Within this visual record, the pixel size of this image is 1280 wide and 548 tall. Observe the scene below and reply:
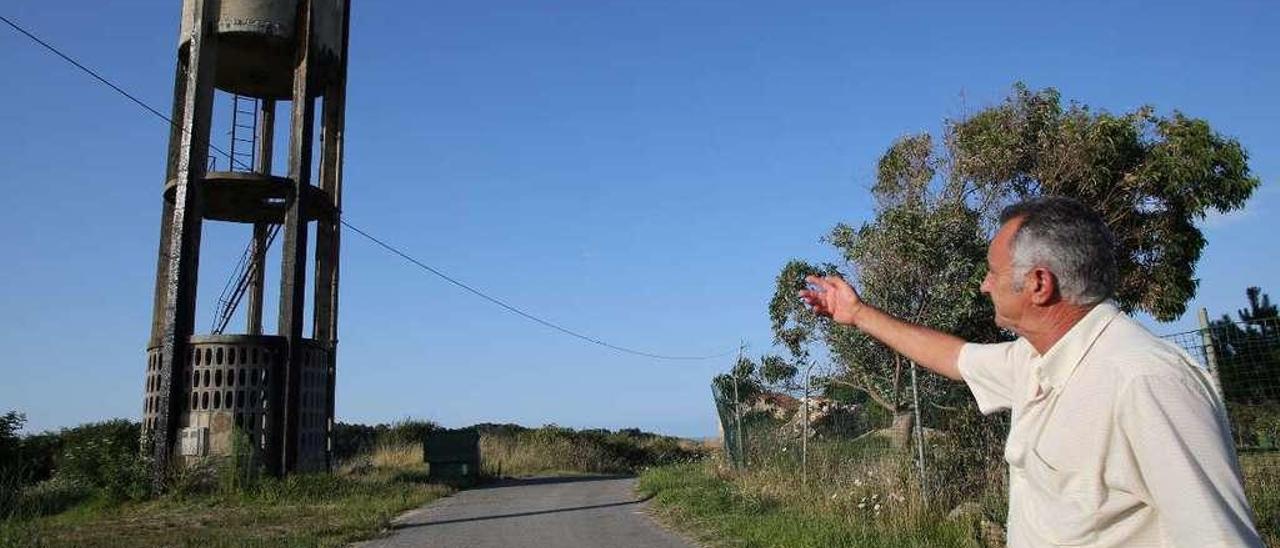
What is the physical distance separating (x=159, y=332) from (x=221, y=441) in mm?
2651

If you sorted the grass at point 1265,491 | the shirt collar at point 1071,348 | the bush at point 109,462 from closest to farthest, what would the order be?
A: the shirt collar at point 1071,348 < the grass at point 1265,491 < the bush at point 109,462

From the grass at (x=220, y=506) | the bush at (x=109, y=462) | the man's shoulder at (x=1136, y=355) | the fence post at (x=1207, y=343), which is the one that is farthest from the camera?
the bush at (x=109, y=462)

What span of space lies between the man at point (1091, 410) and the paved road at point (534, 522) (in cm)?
788

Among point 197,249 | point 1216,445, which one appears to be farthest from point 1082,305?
point 197,249

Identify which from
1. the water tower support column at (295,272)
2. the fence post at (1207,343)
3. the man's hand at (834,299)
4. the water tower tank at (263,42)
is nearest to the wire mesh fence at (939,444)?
the fence post at (1207,343)

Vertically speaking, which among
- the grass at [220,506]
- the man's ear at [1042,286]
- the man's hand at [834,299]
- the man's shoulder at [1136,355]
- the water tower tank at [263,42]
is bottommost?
the grass at [220,506]

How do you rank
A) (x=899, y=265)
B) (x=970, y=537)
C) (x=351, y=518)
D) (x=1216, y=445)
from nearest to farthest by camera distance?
(x=1216, y=445) → (x=970, y=537) → (x=351, y=518) → (x=899, y=265)

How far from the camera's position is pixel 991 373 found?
2520 millimetres

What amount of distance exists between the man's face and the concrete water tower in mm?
16621

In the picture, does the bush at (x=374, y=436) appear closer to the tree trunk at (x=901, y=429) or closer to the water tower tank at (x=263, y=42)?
the water tower tank at (x=263, y=42)

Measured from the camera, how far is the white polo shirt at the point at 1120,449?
1635 mm

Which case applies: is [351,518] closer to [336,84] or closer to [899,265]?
[899,265]

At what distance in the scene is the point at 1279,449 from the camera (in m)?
9.95

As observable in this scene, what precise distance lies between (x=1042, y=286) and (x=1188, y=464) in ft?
1.96
